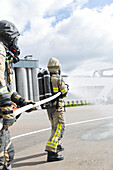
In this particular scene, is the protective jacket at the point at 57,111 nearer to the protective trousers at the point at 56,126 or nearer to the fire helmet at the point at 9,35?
the protective trousers at the point at 56,126

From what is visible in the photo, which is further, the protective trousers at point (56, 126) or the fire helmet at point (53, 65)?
the fire helmet at point (53, 65)

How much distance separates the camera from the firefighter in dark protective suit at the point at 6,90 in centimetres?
233

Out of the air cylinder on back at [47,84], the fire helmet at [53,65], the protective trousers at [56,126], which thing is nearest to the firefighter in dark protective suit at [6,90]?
the air cylinder on back at [47,84]

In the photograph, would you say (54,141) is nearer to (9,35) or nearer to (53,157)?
(53,157)

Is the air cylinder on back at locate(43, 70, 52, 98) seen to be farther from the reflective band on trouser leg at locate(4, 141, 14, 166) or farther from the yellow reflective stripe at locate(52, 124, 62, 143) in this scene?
the reflective band on trouser leg at locate(4, 141, 14, 166)

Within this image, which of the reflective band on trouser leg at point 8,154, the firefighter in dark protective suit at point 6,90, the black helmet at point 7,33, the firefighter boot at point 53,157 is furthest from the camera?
the firefighter boot at point 53,157

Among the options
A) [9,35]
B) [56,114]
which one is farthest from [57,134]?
[9,35]

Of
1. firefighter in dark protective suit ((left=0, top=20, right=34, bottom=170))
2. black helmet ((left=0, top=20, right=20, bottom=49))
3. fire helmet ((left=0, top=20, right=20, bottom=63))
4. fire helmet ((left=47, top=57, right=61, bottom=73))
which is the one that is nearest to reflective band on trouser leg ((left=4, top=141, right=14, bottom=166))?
firefighter in dark protective suit ((left=0, top=20, right=34, bottom=170))

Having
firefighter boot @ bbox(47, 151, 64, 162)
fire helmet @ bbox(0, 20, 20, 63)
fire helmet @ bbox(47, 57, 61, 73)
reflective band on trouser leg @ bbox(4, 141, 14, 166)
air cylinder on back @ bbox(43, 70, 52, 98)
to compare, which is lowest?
firefighter boot @ bbox(47, 151, 64, 162)

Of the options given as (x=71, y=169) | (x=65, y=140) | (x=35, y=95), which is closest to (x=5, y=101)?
(x=71, y=169)

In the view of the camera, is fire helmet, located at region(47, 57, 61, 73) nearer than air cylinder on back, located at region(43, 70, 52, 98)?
No

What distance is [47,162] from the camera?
13.0 feet

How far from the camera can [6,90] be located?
7.83 feet

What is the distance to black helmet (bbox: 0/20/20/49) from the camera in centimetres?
285
